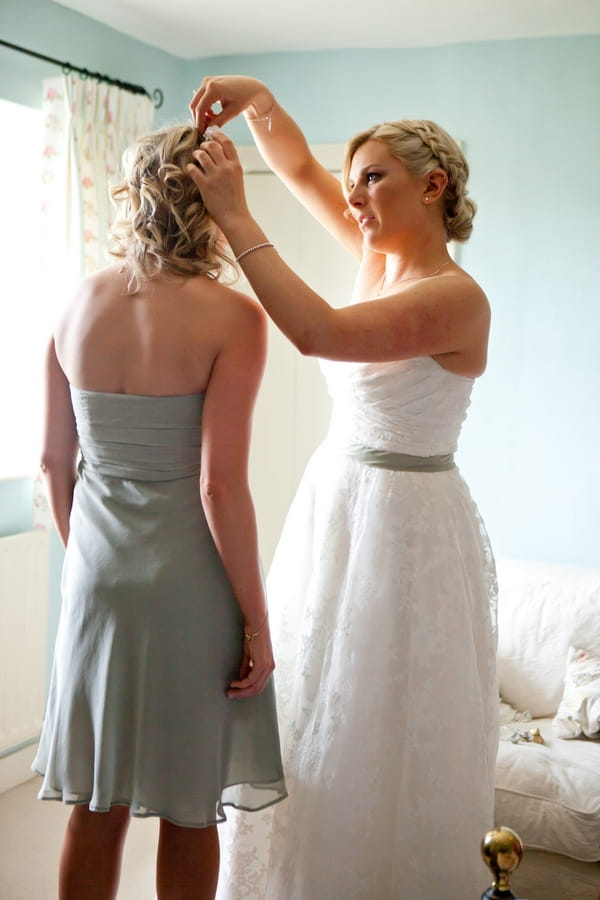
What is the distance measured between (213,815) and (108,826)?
0.73 feet

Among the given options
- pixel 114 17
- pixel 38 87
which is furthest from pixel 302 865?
pixel 114 17

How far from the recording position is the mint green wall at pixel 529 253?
3629mm

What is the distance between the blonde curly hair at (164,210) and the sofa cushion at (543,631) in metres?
2.00

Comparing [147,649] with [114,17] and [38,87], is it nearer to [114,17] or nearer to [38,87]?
[38,87]

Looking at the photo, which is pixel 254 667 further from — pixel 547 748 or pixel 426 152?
pixel 547 748

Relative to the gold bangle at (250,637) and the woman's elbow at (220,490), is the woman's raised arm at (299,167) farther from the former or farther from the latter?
the gold bangle at (250,637)

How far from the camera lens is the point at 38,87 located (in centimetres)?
330

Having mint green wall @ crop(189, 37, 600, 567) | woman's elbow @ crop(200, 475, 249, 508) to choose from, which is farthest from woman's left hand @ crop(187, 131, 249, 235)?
mint green wall @ crop(189, 37, 600, 567)

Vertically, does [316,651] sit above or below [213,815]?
above

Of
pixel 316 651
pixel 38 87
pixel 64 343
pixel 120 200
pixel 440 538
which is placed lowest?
pixel 316 651

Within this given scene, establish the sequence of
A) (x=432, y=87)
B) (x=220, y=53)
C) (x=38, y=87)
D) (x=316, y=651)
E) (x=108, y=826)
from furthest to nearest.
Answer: (x=220, y=53) → (x=432, y=87) → (x=38, y=87) → (x=316, y=651) → (x=108, y=826)

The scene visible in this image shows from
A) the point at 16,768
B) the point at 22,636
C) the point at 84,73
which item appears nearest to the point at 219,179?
the point at 84,73

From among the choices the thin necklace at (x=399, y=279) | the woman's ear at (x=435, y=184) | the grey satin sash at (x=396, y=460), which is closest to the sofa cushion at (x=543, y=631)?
the grey satin sash at (x=396, y=460)

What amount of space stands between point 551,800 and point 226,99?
190 cm
